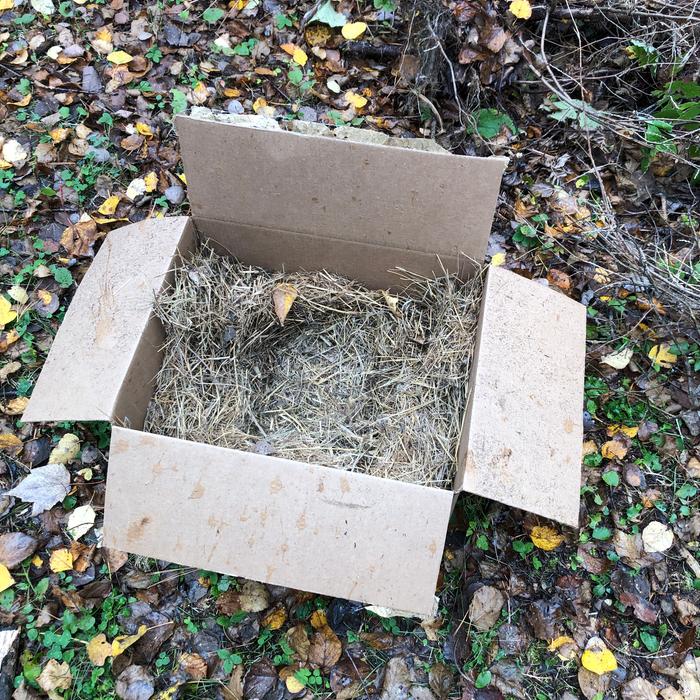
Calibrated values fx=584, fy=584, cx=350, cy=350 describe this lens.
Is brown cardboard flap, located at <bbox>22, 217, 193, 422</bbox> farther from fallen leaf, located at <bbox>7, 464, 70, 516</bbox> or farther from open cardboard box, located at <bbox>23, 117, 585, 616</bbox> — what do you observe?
fallen leaf, located at <bbox>7, 464, 70, 516</bbox>

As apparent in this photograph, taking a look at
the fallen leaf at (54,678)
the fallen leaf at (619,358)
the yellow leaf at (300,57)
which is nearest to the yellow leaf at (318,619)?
the fallen leaf at (54,678)

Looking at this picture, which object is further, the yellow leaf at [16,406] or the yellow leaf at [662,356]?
the yellow leaf at [662,356]

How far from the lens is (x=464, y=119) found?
2328 mm

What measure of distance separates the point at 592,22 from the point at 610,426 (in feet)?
5.56

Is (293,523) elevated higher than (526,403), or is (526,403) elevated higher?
(526,403)

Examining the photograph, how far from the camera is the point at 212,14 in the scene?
2596 millimetres

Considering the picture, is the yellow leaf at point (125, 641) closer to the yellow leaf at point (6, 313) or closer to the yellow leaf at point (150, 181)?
the yellow leaf at point (6, 313)

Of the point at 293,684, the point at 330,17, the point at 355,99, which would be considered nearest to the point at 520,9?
the point at 355,99

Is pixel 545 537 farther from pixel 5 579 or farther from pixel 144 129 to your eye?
pixel 144 129

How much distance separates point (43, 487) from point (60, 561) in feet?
0.75

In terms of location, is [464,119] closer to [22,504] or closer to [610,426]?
[610,426]

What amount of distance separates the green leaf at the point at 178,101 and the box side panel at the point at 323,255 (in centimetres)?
88

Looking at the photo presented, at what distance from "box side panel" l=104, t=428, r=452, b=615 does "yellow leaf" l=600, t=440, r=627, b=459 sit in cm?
78

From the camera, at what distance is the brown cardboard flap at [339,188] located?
157cm
